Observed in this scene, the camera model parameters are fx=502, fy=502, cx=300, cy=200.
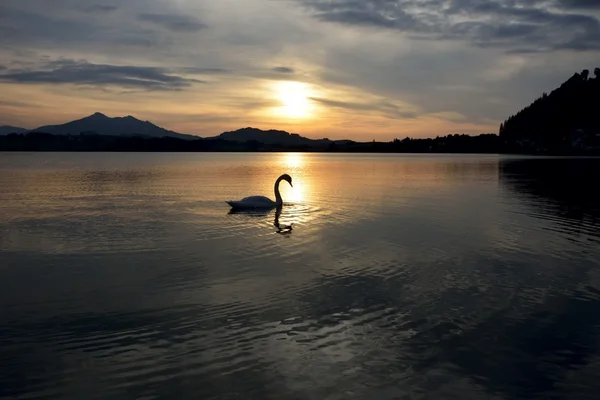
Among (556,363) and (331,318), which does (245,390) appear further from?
(556,363)

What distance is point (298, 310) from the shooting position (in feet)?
35.9

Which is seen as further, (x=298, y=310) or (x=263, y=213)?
(x=263, y=213)

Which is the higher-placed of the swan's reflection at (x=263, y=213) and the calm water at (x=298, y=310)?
the swan's reflection at (x=263, y=213)

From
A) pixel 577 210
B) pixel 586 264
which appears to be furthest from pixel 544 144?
pixel 586 264

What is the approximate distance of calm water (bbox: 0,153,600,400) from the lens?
7.74m

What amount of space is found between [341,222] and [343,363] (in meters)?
15.6

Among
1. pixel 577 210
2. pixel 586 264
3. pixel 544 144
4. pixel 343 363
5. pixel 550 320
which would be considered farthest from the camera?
pixel 544 144

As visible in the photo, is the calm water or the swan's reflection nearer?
the calm water

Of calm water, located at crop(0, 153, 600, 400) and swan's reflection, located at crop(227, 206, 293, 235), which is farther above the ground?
swan's reflection, located at crop(227, 206, 293, 235)

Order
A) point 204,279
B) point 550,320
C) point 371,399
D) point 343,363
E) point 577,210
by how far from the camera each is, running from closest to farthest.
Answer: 1. point 371,399
2. point 343,363
3. point 550,320
4. point 204,279
5. point 577,210

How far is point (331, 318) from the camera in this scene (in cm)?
1041

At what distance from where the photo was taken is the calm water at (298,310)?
7.74 m

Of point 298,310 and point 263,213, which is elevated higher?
point 263,213

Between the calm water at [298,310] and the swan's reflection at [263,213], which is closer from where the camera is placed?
the calm water at [298,310]
